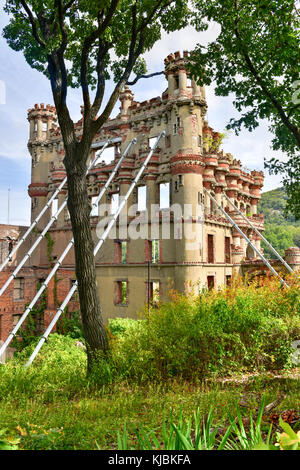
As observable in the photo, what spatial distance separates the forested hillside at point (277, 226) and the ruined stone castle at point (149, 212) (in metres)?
46.5

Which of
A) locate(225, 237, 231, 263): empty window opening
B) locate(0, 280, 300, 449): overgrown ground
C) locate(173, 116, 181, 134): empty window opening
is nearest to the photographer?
locate(0, 280, 300, 449): overgrown ground

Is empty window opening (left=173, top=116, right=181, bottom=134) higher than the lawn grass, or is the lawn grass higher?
empty window opening (left=173, top=116, right=181, bottom=134)

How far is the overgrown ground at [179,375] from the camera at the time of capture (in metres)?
5.20

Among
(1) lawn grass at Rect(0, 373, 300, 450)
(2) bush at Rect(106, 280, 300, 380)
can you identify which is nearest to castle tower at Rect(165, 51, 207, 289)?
(2) bush at Rect(106, 280, 300, 380)

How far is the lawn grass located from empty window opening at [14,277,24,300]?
64.7ft

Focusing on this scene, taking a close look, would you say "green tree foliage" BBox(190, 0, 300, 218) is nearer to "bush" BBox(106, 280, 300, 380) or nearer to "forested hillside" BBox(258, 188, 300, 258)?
"bush" BBox(106, 280, 300, 380)

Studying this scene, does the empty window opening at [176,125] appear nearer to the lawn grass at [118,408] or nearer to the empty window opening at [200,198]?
the empty window opening at [200,198]

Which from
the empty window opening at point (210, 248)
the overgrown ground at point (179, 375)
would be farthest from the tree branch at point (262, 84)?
the empty window opening at point (210, 248)

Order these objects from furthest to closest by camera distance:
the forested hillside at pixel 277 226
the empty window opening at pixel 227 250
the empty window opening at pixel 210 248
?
1. the forested hillside at pixel 277 226
2. the empty window opening at pixel 227 250
3. the empty window opening at pixel 210 248

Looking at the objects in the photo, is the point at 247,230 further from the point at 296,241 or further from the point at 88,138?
the point at 296,241

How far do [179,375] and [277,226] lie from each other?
106 meters

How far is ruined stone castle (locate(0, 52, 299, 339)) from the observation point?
19.9 m

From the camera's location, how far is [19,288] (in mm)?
25219
